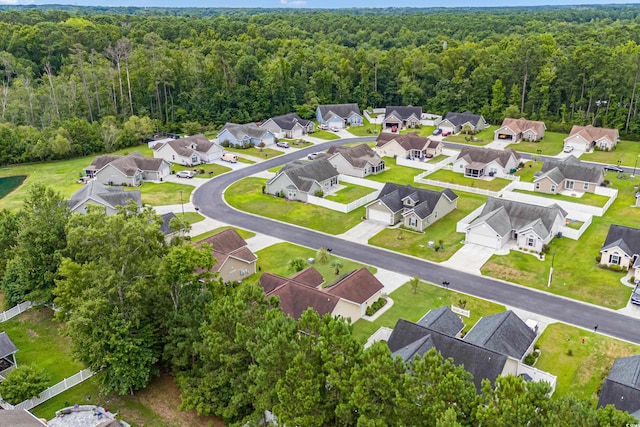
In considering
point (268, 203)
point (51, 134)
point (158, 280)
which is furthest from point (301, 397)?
point (51, 134)

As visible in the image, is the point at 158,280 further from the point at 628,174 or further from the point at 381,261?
the point at 628,174

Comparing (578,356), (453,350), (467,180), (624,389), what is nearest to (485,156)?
(467,180)

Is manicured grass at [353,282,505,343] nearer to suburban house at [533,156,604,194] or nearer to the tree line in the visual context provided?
the tree line

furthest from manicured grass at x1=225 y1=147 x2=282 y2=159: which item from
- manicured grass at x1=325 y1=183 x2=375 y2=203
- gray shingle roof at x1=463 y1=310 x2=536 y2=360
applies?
gray shingle roof at x1=463 y1=310 x2=536 y2=360

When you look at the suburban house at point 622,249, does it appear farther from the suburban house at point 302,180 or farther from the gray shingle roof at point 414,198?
the suburban house at point 302,180

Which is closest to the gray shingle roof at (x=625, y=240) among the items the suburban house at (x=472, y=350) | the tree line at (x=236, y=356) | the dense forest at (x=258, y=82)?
the suburban house at (x=472, y=350)
